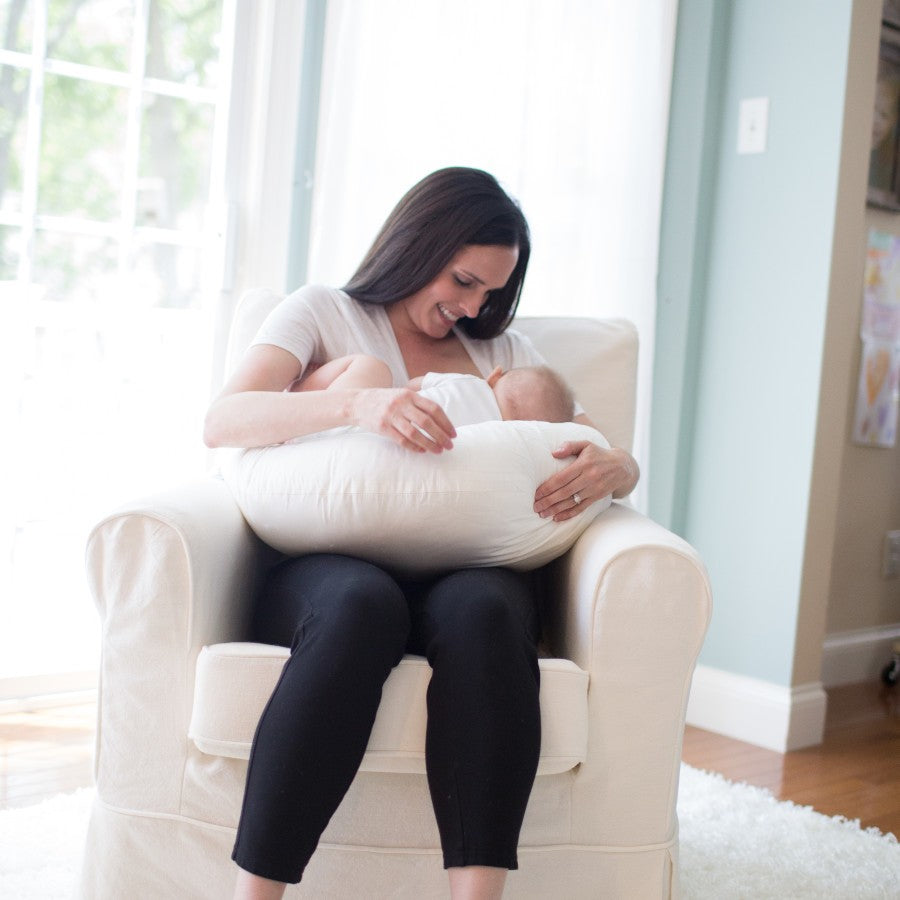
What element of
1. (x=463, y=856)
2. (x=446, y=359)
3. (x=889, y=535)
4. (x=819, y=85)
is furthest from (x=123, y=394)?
(x=889, y=535)

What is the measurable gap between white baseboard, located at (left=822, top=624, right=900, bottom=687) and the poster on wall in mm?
581

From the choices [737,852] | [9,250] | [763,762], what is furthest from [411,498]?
[763,762]

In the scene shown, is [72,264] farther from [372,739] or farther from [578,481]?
[372,739]

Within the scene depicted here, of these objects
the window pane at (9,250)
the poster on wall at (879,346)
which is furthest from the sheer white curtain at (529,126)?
the poster on wall at (879,346)

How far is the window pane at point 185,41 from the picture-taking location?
2.48m

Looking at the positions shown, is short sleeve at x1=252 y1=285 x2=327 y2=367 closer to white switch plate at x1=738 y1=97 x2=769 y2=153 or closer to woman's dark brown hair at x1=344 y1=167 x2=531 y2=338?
woman's dark brown hair at x1=344 y1=167 x2=531 y2=338

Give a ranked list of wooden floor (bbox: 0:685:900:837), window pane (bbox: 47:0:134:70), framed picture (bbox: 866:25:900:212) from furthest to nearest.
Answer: framed picture (bbox: 866:25:900:212) → window pane (bbox: 47:0:134:70) → wooden floor (bbox: 0:685:900:837)

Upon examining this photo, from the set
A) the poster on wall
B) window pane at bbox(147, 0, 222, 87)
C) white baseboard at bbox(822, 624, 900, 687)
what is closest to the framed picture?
the poster on wall

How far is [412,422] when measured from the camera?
4.65ft

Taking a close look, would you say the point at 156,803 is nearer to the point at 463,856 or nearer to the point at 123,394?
the point at 463,856

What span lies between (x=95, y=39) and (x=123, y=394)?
0.77 meters

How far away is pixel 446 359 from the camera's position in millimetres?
1893

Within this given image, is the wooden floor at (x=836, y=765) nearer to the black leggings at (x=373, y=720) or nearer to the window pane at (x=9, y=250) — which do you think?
the black leggings at (x=373, y=720)

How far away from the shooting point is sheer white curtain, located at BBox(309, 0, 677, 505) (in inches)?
96.5
